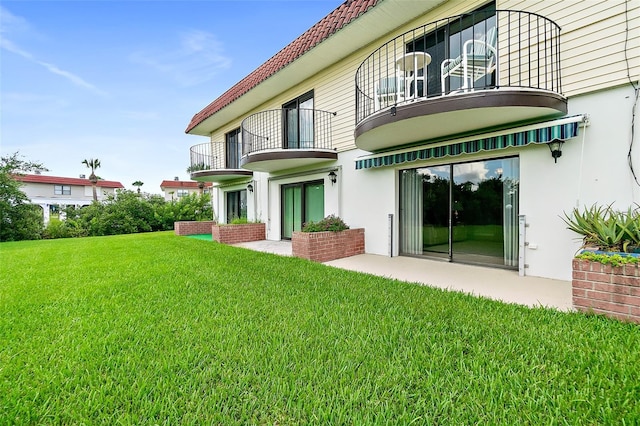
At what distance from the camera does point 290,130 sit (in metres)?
12.5

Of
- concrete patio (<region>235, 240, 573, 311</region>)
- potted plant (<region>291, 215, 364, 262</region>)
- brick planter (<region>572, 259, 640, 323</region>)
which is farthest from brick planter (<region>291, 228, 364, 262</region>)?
brick planter (<region>572, 259, 640, 323</region>)

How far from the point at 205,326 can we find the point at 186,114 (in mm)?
21012

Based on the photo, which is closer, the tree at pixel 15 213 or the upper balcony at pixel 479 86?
the upper balcony at pixel 479 86

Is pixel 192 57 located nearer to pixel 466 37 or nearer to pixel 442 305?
pixel 466 37

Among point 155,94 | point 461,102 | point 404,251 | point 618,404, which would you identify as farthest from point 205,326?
point 155,94

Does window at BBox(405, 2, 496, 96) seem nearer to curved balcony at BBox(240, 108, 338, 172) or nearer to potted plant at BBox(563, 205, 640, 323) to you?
curved balcony at BBox(240, 108, 338, 172)

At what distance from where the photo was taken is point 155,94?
19219mm

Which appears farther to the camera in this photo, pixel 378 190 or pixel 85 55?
pixel 85 55

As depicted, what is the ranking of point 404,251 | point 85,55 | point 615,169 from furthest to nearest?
point 85,55 < point 404,251 < point 615,169

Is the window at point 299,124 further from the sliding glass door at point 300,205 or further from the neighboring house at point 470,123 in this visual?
the sliding glass door at point 300,205

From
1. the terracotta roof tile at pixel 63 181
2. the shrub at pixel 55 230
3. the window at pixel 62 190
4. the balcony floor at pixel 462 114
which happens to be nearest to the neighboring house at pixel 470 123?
the balcony floor at pixel 462 114

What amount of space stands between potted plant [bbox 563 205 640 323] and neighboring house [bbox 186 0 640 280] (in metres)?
1.56

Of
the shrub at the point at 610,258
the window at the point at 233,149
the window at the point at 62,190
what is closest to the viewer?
the shrub at the point at 610,258

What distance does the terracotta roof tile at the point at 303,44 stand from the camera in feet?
26.1
